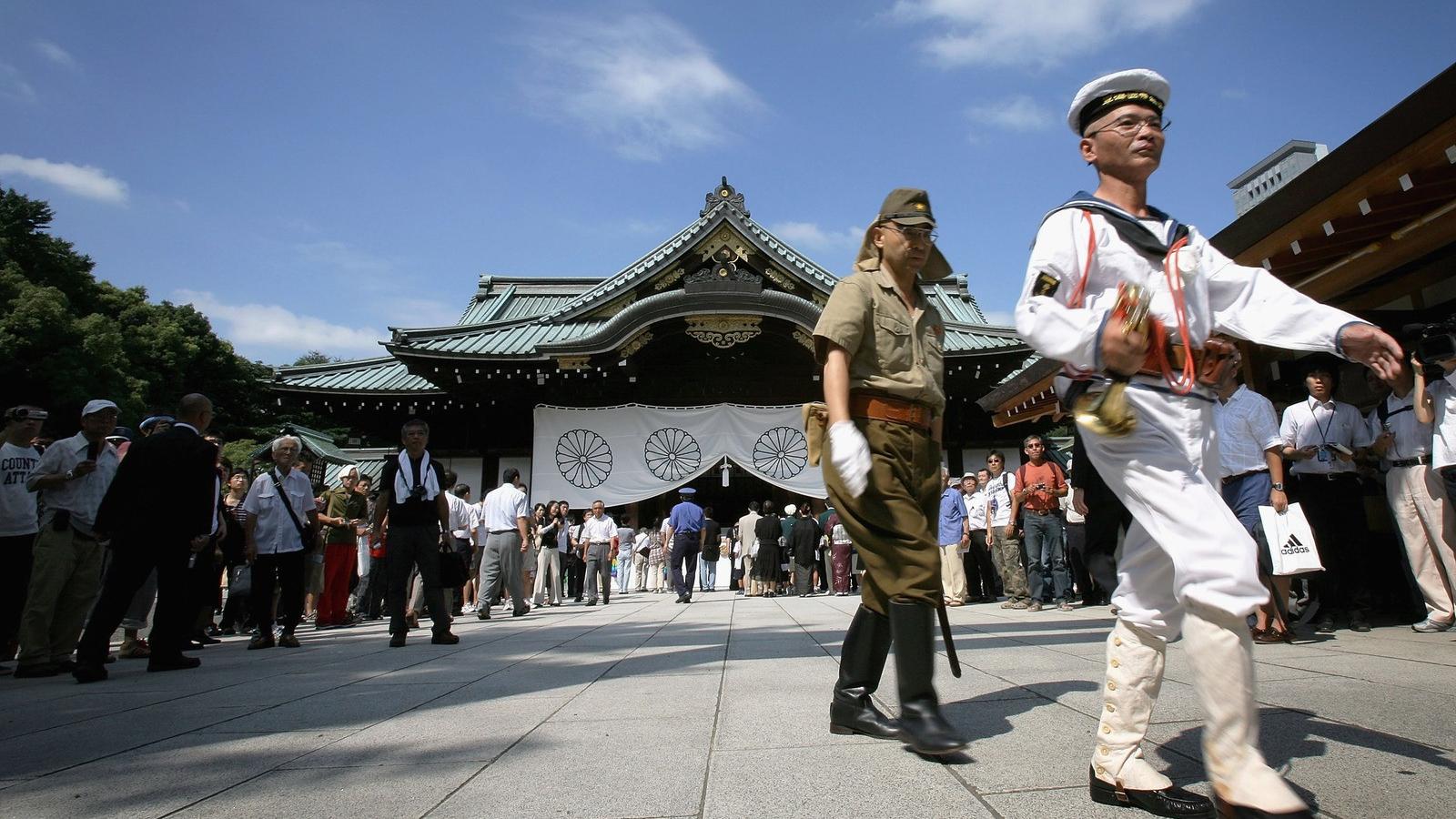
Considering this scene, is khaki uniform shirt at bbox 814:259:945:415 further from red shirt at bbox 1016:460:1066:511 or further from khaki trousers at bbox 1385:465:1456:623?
red shirt at bbox 1016:460:1066:511

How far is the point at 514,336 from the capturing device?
49.6ft

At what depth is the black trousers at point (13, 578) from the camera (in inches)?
187

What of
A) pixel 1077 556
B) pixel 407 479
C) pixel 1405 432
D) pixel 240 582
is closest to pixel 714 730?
pixel 407 479

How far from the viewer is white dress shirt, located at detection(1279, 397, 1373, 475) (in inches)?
197

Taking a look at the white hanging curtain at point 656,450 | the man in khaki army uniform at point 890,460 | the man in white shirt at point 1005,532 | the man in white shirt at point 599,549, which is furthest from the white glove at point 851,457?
the white hanging curtain at point 656,450

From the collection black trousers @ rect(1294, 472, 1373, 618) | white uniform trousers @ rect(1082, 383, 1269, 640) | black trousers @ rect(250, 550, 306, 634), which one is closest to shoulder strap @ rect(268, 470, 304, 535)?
black trousers @ rect(250, 550, 306, 634)

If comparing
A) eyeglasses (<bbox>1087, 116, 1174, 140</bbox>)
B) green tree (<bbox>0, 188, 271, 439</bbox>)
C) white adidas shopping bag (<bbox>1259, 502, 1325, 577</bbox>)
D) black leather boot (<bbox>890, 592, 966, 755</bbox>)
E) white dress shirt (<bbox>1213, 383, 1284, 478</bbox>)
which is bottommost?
black leather boot (<bbox>890, 592, 966, 755</bbox>)

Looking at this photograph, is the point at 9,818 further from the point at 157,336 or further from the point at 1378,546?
the point at 157,336

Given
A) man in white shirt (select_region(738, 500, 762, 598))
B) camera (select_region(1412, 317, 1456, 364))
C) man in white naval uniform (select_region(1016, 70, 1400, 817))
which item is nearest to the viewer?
man in white naval uniform (select_region(1016, 70, 1400, 817))

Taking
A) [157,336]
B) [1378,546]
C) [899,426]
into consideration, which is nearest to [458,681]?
[899,426]

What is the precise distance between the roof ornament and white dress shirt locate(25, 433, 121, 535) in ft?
37.6

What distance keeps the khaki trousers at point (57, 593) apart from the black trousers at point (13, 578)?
10cm

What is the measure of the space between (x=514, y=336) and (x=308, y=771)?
13.5 meters

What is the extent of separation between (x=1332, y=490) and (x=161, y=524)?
24.5 feet
